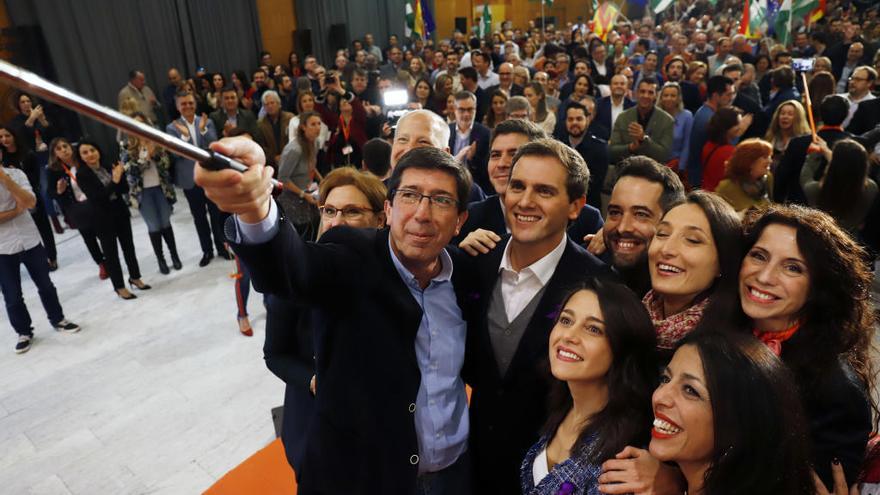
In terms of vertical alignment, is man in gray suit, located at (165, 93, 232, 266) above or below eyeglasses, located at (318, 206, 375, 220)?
below

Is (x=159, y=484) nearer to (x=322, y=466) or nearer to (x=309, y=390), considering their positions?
(x=309, y=390)

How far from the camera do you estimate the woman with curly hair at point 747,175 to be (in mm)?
3049

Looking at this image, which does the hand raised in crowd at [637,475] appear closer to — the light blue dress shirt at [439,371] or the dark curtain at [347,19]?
the light blue dress shirt at [439,371]

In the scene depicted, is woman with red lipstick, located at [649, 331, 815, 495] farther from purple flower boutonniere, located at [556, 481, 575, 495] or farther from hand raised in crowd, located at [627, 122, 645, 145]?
hand raised in crowd, located at [627, 122, 645, 145]

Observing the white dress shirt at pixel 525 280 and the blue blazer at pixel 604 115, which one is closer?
the white dress shirt at pixel 525 280

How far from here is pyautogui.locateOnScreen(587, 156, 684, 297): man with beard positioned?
2088mm

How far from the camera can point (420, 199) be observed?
1.53 metres

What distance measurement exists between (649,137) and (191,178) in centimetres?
427

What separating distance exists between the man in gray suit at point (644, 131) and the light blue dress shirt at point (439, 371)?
349 centimetres

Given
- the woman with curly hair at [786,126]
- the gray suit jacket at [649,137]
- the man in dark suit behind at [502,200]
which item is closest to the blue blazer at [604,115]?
the gray suit jacket at [649,137]

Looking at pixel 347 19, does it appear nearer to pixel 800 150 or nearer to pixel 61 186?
pixel 61 186

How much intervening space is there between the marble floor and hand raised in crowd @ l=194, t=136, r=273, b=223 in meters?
2.44

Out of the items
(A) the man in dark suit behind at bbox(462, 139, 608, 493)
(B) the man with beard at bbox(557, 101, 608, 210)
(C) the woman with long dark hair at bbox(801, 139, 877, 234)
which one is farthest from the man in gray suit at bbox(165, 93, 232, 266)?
(C) the woman with long dark hair at bbox(801, 139, 877, 234)

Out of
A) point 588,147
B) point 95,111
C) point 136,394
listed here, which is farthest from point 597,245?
point 136,394
